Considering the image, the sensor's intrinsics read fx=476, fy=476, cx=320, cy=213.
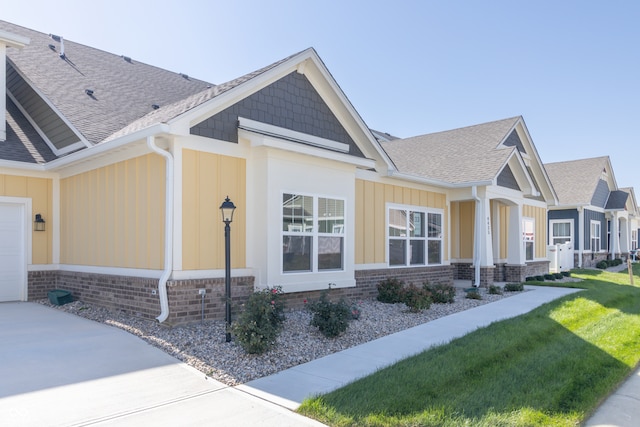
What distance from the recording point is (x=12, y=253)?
1057cm

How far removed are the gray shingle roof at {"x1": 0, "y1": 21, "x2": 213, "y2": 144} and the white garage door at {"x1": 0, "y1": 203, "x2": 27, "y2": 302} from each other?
2.49 metres

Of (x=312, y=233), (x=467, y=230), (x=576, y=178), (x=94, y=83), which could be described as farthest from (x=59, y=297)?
(x=576, y=178)

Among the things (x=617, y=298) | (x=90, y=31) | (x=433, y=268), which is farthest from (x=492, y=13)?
(x=90, y=31)

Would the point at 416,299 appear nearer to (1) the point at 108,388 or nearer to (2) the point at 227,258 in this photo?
(2) the point at 227,258

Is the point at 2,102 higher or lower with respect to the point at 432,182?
higher

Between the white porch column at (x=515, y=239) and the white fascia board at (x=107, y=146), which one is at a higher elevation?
the white fascia board at (x=107, y=146)

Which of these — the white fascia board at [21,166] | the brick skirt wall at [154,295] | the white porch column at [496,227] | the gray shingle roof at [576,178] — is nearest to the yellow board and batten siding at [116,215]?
the brick skirt wall at [154,295]

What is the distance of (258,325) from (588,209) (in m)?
25.0

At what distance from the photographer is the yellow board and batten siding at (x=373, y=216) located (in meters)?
11.9

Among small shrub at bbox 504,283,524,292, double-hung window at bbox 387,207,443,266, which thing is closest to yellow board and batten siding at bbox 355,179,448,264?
double-hung window at bbox 387,207,443,266

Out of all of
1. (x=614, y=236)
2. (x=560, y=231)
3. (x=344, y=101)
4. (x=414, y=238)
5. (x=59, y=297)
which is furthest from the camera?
(x=614, y=236)

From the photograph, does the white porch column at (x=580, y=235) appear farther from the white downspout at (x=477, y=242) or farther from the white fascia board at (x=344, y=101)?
the white fascia board at (x=344, y=101)

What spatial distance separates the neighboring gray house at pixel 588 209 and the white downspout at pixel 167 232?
69.9ft

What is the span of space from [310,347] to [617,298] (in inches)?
381
